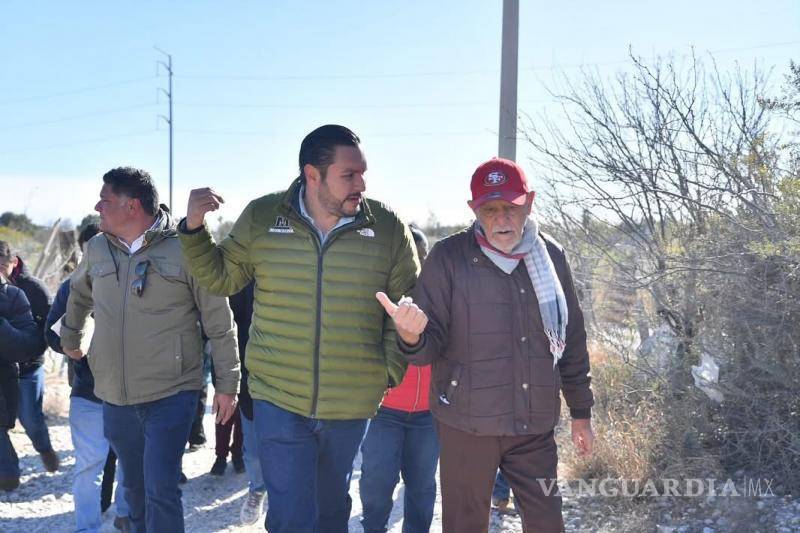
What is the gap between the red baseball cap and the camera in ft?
9.87

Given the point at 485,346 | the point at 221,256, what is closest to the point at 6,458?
the point at 221,256

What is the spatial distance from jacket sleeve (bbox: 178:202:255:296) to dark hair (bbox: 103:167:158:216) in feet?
2.29

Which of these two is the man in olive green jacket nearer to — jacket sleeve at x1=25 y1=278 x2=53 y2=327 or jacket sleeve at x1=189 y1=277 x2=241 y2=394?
jacket sleeve at x1=189 y1=277 x2=241 y2=394

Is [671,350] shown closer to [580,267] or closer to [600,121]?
[580,267]

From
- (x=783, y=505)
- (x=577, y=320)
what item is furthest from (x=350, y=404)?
(x=783, y=505)

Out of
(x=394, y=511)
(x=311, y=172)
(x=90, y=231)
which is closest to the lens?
(x=311, y=172)

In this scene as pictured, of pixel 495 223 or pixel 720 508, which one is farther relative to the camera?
pixel 720 508

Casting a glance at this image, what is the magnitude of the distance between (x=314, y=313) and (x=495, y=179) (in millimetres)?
954

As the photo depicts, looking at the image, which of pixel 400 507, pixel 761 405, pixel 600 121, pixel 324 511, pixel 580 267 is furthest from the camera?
pixel 580 267

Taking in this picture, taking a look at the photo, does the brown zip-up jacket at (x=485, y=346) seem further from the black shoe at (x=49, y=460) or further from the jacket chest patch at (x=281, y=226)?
the black shoe at (x=49, y=460)

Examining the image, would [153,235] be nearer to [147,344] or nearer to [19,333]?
[147,344]

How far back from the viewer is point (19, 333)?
198 inches

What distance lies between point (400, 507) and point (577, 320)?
265 centimetres

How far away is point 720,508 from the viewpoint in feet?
14.6
